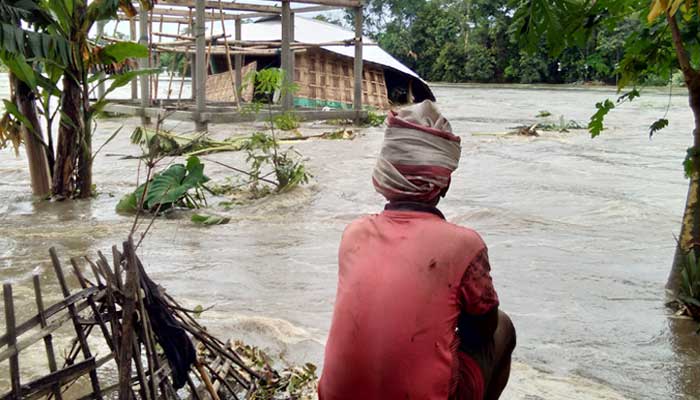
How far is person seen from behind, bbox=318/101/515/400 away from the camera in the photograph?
2.40 meters

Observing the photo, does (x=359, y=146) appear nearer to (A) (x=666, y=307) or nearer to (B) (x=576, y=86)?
(A) (x=666, y=307)

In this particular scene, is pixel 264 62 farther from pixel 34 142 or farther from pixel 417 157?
pixel 417 157

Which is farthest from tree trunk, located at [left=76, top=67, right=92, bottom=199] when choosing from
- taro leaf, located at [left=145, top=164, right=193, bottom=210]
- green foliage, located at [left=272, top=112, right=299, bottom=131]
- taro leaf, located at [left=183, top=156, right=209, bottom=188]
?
green foliage, located at [left=272, top=112, right=299, bottom=131]

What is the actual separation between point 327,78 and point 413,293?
18.9m

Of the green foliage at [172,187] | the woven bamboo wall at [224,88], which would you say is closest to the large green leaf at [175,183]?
the green foliage at [172,187]

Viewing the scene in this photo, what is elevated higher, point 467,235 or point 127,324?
point 467,235

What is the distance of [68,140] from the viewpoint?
335 inches

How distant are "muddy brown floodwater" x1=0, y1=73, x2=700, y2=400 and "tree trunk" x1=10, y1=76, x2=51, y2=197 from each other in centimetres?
23

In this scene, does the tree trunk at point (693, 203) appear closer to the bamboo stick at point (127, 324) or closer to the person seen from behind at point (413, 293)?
the person seen from behind at point (413, 293)

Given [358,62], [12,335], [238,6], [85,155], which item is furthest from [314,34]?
[12,335]

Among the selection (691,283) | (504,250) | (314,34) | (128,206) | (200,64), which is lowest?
(504,250)

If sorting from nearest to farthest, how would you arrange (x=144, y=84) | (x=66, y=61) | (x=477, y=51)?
(x=66, y=61), (x=144, y=84), (x=477, y=51)

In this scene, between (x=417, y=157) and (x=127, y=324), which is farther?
(x=127, y=324)

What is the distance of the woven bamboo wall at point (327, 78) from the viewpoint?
20219mm
